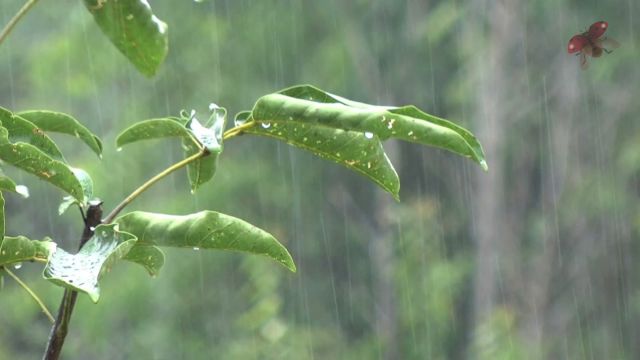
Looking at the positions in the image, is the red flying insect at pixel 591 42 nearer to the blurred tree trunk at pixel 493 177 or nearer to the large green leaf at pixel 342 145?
the large green leaf at pixel 342 145

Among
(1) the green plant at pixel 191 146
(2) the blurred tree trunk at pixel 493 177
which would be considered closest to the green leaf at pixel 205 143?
(1) the green plant at pixel 191 146

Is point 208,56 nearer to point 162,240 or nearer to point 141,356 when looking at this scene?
point 141,356

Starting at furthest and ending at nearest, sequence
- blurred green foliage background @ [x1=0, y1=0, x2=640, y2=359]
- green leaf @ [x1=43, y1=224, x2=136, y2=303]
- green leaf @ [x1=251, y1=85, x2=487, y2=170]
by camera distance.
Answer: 1. blurred green foliage background @ [x1=0, y1=0, x2=640, y2=359]
2. green leaf @ [x1=251, y1=85, x2=487, y2=170]
3. green leaf @ [x1=43, y1=224, x2=136, y2=303]

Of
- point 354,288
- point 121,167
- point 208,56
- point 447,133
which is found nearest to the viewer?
point 447,133

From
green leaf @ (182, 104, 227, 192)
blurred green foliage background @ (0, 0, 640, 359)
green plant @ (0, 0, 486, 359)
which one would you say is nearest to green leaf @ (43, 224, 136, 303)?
green plant @ (0, 0, 486, 359)

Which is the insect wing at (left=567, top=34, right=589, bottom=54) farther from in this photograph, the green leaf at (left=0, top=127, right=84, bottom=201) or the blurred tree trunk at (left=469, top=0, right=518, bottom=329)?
the blurred tree trunk at (left=469, top=0, right=518, bottom=329)

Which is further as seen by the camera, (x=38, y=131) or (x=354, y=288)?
(x=354, y=288)

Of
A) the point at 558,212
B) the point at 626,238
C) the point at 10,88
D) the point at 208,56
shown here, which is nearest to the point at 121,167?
the point at 208,56
